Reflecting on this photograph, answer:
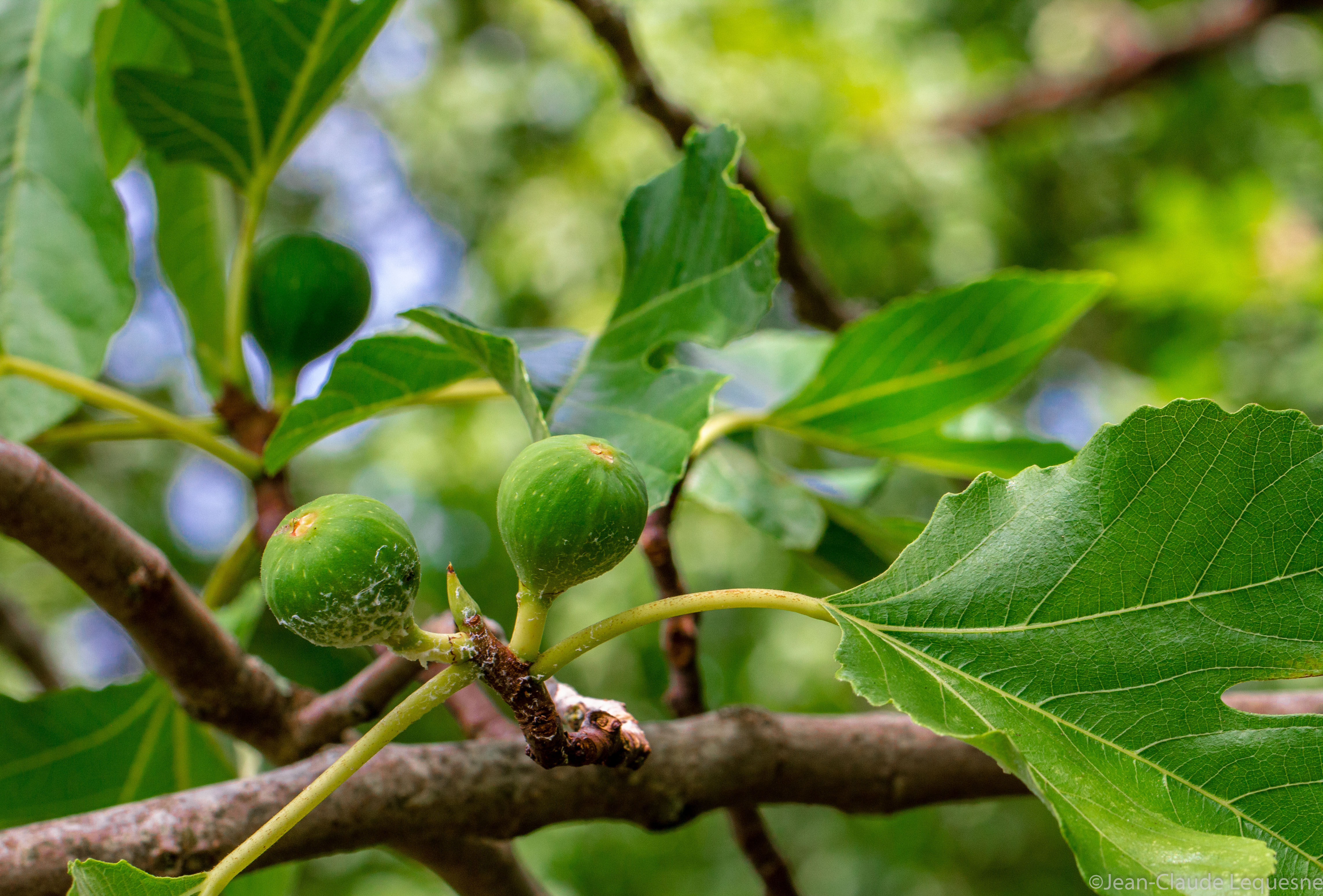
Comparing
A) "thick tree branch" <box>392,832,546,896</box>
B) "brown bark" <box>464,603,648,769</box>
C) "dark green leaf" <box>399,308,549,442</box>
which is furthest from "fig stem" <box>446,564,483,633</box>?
"thick tree branch" <box>392,832,546,896</box>

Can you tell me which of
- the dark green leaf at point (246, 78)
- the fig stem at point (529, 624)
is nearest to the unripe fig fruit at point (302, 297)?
the dark green leaf at point (246, 78)

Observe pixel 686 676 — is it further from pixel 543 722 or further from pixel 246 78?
pixel 246 78

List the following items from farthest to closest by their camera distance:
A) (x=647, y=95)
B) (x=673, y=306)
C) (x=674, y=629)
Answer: (x=647, y=95) < (x=674, y=629) < (x=673, y=306)

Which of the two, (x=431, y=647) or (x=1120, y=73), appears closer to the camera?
(x=431, y=647)

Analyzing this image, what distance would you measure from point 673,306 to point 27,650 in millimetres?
1519

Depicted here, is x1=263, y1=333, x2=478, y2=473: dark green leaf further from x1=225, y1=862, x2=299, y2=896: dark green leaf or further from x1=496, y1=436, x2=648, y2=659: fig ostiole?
x1=225, y1=862, x2=299, y2=896: dark green leaf

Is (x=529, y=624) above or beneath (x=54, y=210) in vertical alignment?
beneath

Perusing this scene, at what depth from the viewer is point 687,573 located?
3.37 metres

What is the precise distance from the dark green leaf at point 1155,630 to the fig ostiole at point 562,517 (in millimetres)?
159

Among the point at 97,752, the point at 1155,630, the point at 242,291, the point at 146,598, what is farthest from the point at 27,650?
the point at 1155,630

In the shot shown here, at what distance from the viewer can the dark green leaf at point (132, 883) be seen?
57 centimetres

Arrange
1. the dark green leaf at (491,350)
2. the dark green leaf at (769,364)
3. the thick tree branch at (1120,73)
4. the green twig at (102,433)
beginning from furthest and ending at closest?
the thick tree branch at (1120,73), the dark green leaf at (769,364), the green twig at (102,433), the dark green leaf at (491,350)

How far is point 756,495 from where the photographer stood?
3.69ft

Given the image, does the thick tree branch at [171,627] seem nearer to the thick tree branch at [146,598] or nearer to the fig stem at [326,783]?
the thick tree branch at [146,598]
